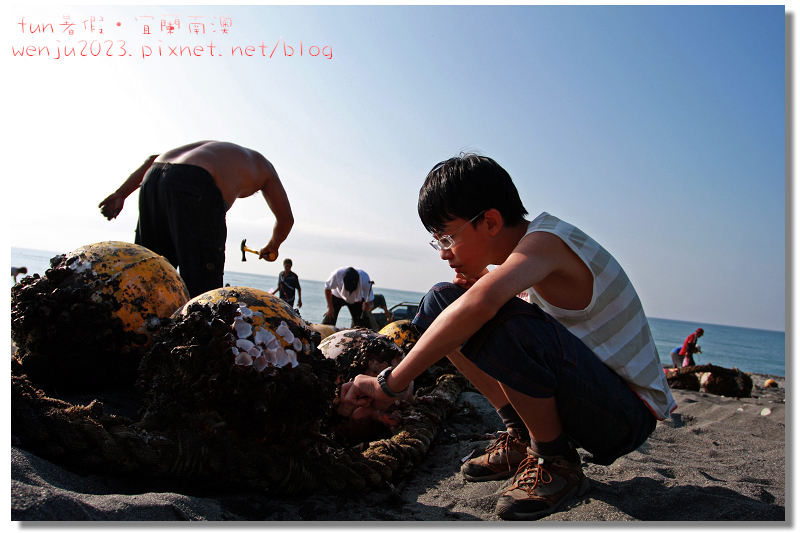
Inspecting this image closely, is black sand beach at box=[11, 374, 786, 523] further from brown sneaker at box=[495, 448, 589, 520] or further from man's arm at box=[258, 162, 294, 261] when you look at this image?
man's arm at box=[258, 162, 294, 261]

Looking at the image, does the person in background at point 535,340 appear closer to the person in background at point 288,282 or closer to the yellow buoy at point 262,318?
the yellow buoy at point 262,318

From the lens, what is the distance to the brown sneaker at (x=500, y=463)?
243 centimetres

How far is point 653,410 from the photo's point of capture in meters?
2.21

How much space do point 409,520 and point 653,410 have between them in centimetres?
118

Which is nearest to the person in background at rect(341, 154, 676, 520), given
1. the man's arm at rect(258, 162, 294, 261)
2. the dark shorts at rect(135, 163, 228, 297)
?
the dark shorts at rect(135, 163, 228, 297)

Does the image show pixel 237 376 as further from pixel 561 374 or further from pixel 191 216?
pixel 191 216

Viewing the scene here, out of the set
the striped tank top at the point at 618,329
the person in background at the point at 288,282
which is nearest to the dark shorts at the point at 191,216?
the striped tank top at the point at 618,329

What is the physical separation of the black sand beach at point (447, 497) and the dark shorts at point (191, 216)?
2086 millimetres

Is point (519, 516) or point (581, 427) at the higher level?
point (581, 427)

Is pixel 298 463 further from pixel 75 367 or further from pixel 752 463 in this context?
pixel 752 463

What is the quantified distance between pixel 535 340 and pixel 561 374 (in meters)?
0.19

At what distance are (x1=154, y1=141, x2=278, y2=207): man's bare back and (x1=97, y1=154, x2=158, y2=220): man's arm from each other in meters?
0.38

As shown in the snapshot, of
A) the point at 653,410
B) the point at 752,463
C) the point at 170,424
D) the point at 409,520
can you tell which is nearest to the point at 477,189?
the point at 653,410

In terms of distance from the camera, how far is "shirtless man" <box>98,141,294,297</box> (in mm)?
3822
